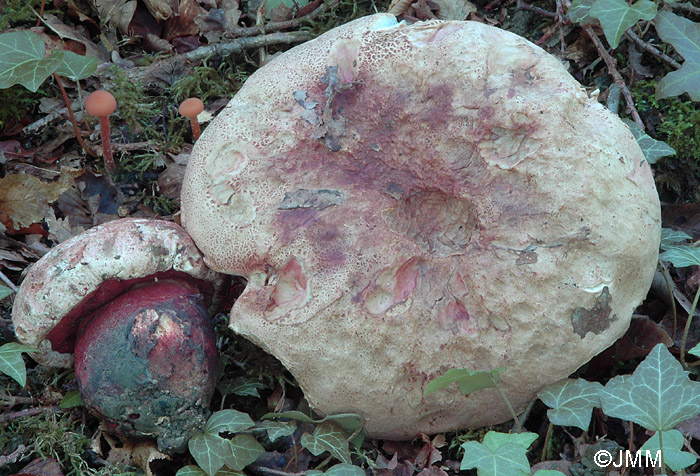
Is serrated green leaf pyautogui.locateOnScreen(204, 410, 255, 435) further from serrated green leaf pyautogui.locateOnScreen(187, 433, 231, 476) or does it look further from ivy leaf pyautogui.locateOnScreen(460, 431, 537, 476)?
ivy leaf pyautogui.locateOnScreen(460, 431, 537, 476)

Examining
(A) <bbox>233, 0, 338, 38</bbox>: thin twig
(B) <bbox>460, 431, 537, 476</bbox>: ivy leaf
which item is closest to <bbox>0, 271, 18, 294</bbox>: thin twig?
(A) <bbox>233, 0, 338, 38</bbox>: thin twig

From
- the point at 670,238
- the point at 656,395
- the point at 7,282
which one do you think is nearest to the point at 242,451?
the point at 7,282

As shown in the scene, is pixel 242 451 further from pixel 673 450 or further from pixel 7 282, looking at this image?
pixel 673 450

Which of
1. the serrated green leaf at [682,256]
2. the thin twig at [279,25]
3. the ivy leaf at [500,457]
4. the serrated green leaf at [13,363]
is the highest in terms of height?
the thin twig at [279,25]

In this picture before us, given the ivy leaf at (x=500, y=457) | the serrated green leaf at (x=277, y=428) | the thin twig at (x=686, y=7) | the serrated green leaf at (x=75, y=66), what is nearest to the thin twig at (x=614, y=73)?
the thin twig at (x=686, y=7)

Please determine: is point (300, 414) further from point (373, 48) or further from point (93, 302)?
point (373, 48)

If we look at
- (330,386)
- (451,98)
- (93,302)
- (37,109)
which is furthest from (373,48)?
(37,109)

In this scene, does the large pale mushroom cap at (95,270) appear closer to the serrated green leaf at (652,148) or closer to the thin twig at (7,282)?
the thin twig at (7,282)
